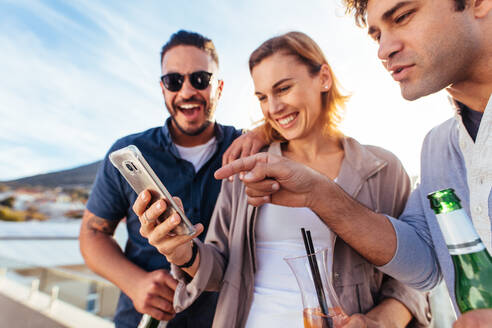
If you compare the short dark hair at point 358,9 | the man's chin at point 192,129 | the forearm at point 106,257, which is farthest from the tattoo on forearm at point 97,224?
the short dark hair at point 358,9

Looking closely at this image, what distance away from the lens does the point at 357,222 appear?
1.20 m

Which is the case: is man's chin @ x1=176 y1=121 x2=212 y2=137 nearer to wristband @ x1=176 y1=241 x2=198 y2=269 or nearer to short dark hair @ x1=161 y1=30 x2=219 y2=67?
short dark hair @ x1=161 y1=30 x2=219 y2=67

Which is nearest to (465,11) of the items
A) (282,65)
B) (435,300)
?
(282,65)

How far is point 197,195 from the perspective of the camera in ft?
6.63

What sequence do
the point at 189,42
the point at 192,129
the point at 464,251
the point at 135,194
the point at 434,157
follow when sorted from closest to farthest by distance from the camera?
the point at 464,251 < the point at 434,157 < the point at 135,194 < the point at 192,129 < the point at 189,42

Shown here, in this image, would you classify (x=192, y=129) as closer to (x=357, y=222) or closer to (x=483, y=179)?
(x=357, y=222)

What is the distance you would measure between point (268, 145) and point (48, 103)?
96.2 ft

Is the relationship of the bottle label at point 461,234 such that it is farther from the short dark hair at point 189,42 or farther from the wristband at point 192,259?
the short dark hair at point 189,42

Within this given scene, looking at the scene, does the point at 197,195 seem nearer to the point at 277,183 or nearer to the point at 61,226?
the point at 277,183

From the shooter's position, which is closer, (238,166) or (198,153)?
(238,166)

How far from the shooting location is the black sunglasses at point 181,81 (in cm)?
231

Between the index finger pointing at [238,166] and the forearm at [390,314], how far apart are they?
0.81 meters

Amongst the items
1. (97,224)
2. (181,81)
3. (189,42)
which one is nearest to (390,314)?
(97,224)

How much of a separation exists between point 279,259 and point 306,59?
3.76 feet
